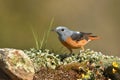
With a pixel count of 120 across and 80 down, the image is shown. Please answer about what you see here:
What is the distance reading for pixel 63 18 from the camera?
13.7 m

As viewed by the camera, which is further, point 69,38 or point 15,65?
point 69,38

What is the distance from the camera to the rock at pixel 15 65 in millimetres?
7797

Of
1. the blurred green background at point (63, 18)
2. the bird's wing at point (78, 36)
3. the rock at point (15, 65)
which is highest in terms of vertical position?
the blurred green background at point (63, 18)

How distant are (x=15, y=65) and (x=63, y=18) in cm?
596

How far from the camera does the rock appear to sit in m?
7.80

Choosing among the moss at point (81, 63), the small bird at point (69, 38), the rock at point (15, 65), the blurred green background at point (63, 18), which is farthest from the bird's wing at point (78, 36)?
the blurred green background at point (63, 18)

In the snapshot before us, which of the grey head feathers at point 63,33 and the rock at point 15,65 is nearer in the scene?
the rock at point 15,65

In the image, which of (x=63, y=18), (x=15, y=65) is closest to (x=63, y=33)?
(x=15, y=65)

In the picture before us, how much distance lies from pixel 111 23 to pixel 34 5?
1734 millimetres

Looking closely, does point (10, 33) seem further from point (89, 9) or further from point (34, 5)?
point (89, 9)

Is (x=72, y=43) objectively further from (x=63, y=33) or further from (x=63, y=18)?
(x=63, y=18)

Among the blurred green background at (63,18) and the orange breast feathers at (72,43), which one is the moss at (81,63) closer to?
the orange breast feathers at (72,43)

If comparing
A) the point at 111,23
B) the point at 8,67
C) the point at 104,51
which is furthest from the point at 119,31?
the point at 8,67

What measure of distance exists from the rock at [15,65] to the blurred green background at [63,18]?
16.3 feet
